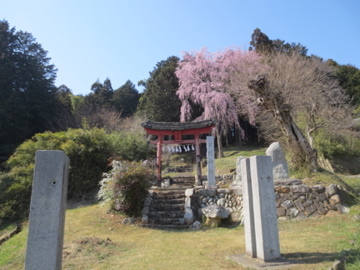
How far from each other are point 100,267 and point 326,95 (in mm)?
17037

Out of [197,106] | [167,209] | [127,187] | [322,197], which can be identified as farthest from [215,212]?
[197,106]

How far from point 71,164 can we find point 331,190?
416 inches

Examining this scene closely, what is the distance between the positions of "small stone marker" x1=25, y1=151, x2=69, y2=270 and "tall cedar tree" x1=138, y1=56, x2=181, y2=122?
21.1 m

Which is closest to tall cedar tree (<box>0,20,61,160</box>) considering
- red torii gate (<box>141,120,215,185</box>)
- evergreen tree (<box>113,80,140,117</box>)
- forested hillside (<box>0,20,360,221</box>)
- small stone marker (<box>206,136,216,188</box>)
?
forested hillside (<box>0,20,360,221</box>)

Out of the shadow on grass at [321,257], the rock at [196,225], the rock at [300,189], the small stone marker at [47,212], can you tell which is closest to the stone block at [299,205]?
the rock at [300,189]

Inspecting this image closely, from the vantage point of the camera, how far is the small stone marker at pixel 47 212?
3.05 metres

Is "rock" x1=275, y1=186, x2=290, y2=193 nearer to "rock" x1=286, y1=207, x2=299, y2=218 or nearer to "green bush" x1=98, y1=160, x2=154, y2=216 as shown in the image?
"rock" x1=286, y1=207, x2=299, y2=218

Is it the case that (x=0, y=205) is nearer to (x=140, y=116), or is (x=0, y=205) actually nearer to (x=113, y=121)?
(x=113, y=121)

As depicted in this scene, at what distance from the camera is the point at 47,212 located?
3.15 metres

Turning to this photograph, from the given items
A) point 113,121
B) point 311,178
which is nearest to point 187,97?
point 113,121

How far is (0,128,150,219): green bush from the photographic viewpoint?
1077cm

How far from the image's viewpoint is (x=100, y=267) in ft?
14.3

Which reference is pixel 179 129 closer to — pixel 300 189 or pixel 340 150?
pixel 300 189

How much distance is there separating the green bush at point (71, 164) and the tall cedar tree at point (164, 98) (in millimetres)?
10675
